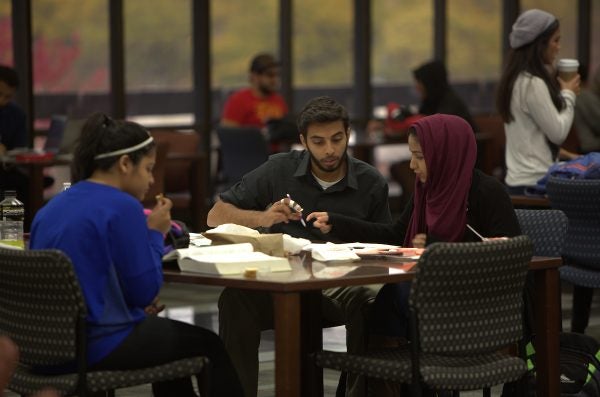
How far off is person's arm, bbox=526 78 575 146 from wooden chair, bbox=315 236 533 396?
8.12ft

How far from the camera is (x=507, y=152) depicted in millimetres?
6676

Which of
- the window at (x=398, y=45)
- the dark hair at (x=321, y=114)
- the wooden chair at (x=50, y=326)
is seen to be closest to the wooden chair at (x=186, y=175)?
the window at (x=398, y=45)

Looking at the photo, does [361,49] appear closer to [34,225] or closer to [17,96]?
[17,96]

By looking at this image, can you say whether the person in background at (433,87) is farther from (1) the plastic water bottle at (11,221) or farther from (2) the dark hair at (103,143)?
(2) the dark hair at (103,143)

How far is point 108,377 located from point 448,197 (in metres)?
1.34

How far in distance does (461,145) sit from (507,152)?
226cm

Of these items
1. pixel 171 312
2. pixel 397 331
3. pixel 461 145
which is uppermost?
pixel 461 145

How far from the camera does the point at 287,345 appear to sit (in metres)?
3.81

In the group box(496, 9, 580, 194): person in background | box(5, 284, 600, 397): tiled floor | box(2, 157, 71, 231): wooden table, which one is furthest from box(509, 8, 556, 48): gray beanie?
box(2, 157, 71, 231): wooden table

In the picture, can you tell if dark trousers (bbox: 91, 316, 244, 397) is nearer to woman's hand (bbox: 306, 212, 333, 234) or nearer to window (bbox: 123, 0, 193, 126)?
woman's hand (bbox: 306, 212, 333, 234)

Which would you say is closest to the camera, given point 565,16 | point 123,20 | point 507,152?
point 507,152

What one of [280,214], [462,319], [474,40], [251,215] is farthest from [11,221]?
[474,40]

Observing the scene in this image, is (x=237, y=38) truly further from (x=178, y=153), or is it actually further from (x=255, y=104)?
(x=178, y=153)

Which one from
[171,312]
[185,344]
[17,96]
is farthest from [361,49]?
[185,344]
